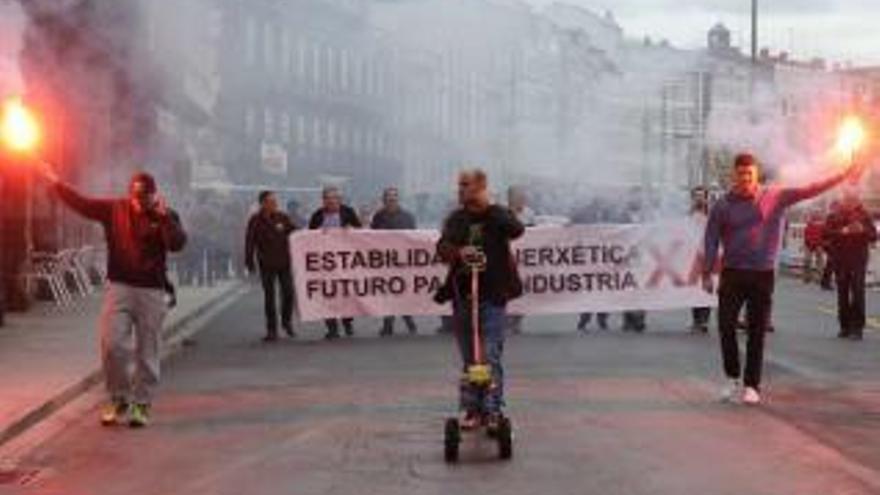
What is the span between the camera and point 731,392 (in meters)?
12.0

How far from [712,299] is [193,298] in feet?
29.1

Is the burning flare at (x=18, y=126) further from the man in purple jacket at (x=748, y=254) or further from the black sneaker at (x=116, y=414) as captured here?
the man in purple jacket at (x=748, y=254)

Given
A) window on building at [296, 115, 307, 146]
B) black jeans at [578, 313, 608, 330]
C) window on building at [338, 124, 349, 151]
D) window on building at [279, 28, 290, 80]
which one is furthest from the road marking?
window on building at [296, 115, 307, 146]

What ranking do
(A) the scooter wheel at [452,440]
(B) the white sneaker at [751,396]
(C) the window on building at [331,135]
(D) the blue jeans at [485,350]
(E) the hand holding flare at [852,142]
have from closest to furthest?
(A) the scooter wheel at [452,440] < (D) the blue jeans at [485,350] < (B) the white sneaker at [751,396] < (E) the hand holding flare at [852,142] < (C) the window on building at [331,135]

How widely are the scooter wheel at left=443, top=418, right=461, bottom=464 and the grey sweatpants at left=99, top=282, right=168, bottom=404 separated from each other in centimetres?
266

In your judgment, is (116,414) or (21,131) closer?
(21,131)

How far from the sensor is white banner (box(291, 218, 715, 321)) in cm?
→ 1825

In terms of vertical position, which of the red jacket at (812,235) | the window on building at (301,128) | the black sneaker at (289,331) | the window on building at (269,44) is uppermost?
the window on building at (269,44)

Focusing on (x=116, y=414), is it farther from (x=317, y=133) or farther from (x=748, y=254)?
(x=317, y=133)

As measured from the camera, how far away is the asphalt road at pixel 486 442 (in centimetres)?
878

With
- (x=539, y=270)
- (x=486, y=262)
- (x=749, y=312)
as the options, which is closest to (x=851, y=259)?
(x=539, y=270)

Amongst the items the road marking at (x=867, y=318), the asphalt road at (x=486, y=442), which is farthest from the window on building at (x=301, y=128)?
the asphalt road at (x=486, y=442)

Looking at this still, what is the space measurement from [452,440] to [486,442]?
70 cm

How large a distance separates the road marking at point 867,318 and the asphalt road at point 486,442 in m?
3.83
